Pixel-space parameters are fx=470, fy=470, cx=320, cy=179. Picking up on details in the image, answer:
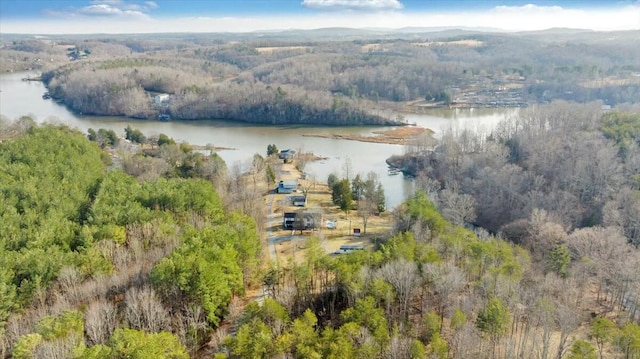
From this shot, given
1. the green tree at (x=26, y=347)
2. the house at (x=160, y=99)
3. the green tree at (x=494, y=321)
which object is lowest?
the green tree at (x=494, y=321)

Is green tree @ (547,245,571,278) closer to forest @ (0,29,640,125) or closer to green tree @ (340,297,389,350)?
green tree @ (340,297,389,350)

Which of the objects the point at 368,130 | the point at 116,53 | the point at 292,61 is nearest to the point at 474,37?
the point at 292,61

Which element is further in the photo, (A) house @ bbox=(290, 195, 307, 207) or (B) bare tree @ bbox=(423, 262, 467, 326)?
(A) house @ bbox=(290, 195, 307, 207)

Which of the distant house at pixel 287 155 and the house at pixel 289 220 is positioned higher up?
the distant house at pixel 287 155

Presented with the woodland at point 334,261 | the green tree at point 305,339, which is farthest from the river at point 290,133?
the green tree at point 305,339

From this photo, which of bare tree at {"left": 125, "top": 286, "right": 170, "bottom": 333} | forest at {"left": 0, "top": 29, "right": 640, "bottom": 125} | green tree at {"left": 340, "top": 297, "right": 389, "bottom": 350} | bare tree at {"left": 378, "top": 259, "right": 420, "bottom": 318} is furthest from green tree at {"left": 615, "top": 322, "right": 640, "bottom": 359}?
forest at {"left": 0, "top": 29, "right": 640, "bottom": 125}

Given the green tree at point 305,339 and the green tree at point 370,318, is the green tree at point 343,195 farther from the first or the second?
the green tree at point 305,339

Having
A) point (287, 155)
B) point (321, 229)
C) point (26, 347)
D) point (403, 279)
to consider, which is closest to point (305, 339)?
point (403, 279)
